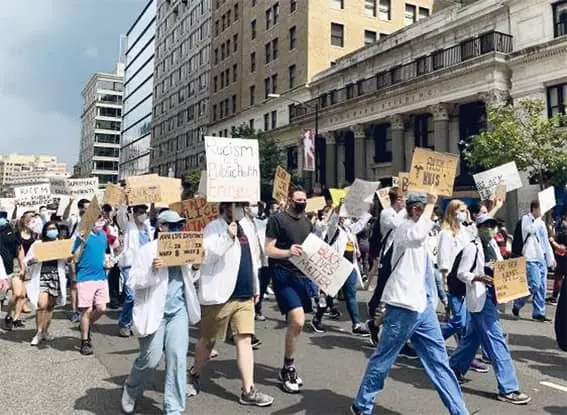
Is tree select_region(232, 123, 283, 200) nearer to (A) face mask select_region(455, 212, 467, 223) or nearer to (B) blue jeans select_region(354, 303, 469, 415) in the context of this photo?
(A) face mask select_region(455, 212, 467, 223)

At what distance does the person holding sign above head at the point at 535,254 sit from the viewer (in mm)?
8859

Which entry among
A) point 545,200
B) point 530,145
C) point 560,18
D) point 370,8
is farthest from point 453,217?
point 370,8

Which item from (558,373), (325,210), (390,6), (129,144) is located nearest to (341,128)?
(390,6)

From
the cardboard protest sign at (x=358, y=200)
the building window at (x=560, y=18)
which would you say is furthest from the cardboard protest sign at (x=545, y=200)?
the building window at (x=560, y=18)

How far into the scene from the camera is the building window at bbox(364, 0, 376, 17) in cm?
4225

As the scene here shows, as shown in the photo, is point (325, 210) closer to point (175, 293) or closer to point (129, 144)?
point (175, 293)

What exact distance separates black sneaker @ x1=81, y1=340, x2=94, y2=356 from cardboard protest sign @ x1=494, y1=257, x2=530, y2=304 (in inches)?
186

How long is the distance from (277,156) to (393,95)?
36.9 feet

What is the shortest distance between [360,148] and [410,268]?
28.7 meters

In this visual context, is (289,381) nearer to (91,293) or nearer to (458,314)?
(458,314)

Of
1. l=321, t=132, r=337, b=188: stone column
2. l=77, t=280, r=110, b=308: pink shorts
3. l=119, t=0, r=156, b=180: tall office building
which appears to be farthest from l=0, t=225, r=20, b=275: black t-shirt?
l=119, t=0, r=156, b=180: tall office building

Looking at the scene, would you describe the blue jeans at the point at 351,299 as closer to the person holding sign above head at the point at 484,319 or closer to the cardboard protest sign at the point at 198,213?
the person holding sign above head at the point at 484,319

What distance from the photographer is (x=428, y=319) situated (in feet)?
14.6

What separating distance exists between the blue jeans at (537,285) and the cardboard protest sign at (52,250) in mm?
7245
